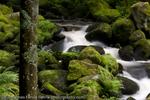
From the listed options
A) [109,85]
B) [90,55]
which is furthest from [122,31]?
[109,85]

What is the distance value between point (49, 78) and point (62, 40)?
7.28m

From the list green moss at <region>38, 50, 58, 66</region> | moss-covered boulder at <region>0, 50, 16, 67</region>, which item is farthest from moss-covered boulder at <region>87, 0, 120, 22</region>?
moss-covered boulder at <region>0, 50, 16, 67</region>

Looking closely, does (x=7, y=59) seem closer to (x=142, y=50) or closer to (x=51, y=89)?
(x=51, y=89)

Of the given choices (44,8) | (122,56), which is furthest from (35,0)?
(44,8)

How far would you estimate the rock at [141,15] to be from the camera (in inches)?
830

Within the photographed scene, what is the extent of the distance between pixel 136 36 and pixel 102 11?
248 inches

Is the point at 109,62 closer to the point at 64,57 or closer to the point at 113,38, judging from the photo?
the point at 64,57

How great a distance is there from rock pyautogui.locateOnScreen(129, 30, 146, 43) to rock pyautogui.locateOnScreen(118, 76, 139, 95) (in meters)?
4.46

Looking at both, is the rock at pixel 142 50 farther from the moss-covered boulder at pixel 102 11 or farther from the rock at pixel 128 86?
the moss-covered boulder at pixel 102 11

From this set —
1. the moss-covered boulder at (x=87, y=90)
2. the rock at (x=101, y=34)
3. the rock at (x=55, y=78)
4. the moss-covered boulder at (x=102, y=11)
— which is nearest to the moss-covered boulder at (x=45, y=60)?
the rock at (x=55, y=78)

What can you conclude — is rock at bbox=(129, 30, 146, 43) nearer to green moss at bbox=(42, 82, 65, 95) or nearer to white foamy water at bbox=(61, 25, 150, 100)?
white foamy water at bbox=(61, 25, 150, 100)

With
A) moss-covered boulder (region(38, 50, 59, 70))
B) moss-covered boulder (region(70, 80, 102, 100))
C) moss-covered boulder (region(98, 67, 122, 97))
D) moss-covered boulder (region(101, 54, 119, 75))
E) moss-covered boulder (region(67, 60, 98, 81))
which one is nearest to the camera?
moss-covered boulder (region(70, 80, 102, 100))

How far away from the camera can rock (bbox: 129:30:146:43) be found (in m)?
19.8

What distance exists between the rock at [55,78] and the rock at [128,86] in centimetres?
237
